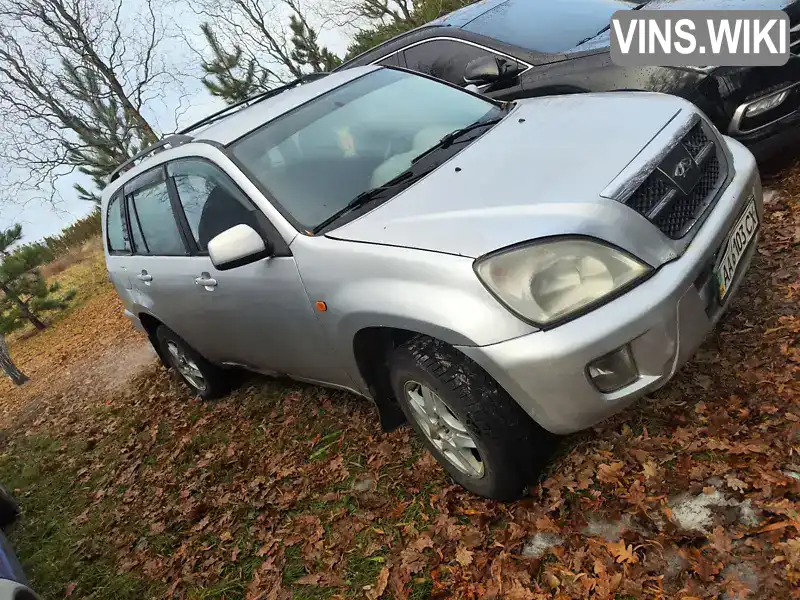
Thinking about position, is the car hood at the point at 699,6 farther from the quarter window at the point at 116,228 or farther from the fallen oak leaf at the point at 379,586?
the fallen oak leaf at the point at 379,586

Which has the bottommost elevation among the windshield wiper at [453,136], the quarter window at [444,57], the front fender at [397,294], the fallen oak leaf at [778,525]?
the fallen oak leaf at [778,525]

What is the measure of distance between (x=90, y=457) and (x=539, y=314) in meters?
4.86

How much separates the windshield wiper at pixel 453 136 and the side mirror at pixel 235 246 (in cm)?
86

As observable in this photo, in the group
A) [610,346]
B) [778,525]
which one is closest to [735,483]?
[778,525]

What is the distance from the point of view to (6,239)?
49.7 feet

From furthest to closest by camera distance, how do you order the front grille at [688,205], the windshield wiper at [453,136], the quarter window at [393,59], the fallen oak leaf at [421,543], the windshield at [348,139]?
1. the quarter window at [393,59]
2. the windshield wiper at [453,136]
3. the windshield at [348,139]
4. the fallen oak leaf at [421,543]
5. the front grille at [688,205]

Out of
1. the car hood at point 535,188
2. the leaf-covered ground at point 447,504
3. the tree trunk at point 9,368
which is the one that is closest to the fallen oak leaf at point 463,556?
the leaf-covered ground at point 447,504

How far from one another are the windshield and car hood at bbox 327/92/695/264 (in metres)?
0.29

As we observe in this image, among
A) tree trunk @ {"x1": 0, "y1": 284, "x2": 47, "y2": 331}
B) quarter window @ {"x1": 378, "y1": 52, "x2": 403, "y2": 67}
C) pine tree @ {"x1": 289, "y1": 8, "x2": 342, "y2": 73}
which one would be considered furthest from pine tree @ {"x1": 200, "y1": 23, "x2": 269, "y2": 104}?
quarter window @ {"x1": 378, "y1": 52, "x2": 403, "y2": 67}

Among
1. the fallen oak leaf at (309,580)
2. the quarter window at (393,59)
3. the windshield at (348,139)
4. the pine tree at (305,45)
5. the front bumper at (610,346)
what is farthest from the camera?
the pine tree at (305,45)

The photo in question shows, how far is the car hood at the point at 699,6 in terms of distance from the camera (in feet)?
12.5

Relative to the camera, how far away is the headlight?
6.77 feet

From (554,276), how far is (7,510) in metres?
4.95

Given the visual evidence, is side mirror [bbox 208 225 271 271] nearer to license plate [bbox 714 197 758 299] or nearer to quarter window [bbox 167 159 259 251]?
quarter window [bbox 167 159 259 251]
